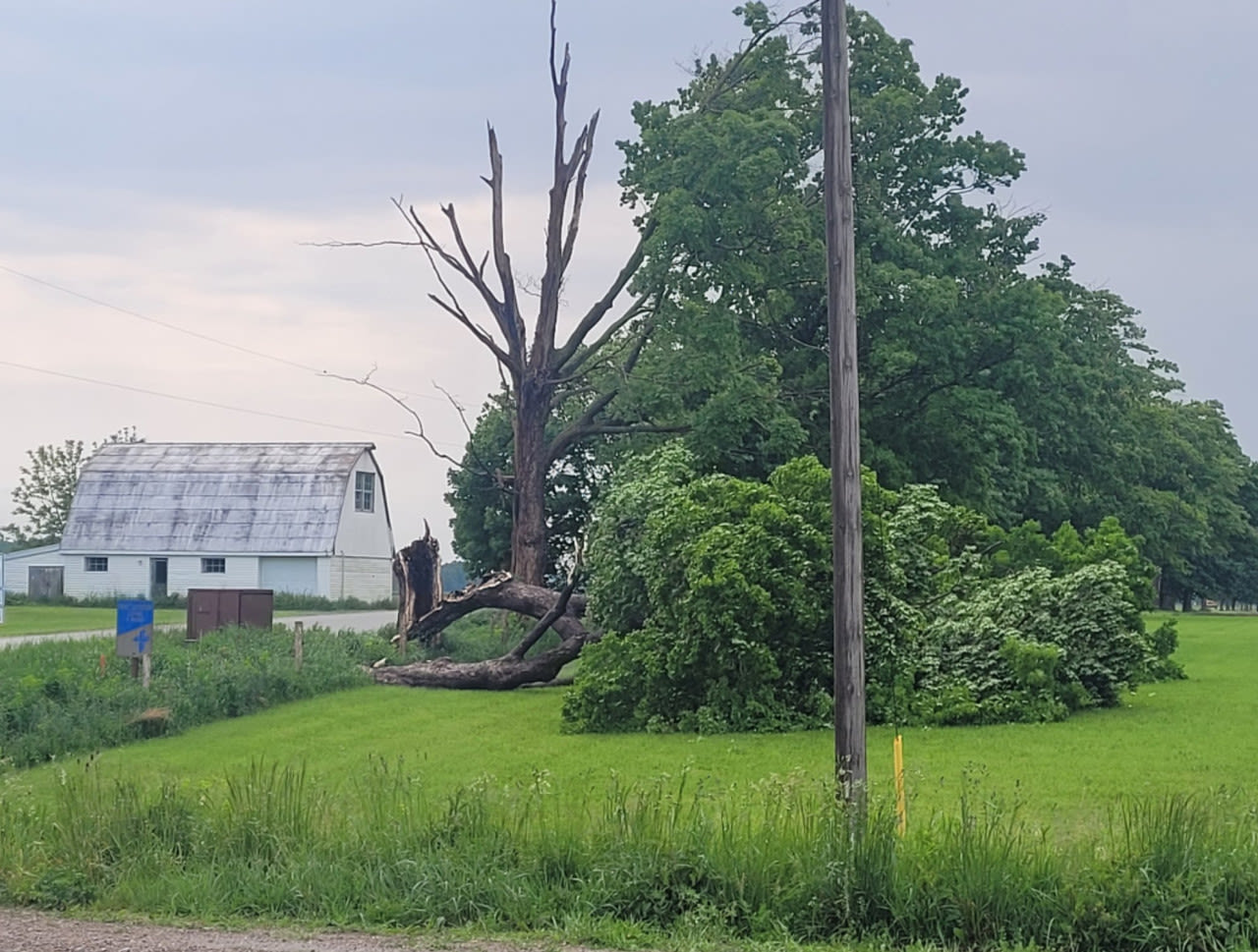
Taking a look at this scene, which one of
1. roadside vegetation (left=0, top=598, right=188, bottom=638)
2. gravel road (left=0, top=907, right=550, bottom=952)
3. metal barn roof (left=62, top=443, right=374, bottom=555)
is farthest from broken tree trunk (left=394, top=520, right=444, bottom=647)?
metal barn roof (left=62, top=443, right=374, bottom=555)

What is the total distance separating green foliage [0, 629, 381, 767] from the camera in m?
17.3

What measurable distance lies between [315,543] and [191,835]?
5617cm

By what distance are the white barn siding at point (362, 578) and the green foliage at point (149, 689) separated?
38.4 meters

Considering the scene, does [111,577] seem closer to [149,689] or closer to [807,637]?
[149,689]

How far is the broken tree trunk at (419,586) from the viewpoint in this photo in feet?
94.5

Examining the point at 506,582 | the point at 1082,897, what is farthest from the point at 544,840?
the point at 506,582

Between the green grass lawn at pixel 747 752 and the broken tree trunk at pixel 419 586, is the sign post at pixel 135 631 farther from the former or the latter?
the broken tree trunk at pixel 419 586

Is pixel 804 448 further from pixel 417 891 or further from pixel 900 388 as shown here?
pixel 417 891

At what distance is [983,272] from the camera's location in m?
35.5

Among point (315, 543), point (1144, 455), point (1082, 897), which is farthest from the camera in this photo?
point (315, 543)

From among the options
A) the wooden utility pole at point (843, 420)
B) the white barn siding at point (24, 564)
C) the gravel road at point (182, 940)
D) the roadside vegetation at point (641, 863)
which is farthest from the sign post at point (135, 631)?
the white barn siding at point (24, 564)

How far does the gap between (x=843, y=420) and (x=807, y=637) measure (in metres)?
10.3

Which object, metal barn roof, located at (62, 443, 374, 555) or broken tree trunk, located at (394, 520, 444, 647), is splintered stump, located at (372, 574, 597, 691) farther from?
metal barn roof, located at (62, 443, 374, 555)

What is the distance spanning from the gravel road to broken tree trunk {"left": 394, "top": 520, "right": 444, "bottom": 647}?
2028cm
